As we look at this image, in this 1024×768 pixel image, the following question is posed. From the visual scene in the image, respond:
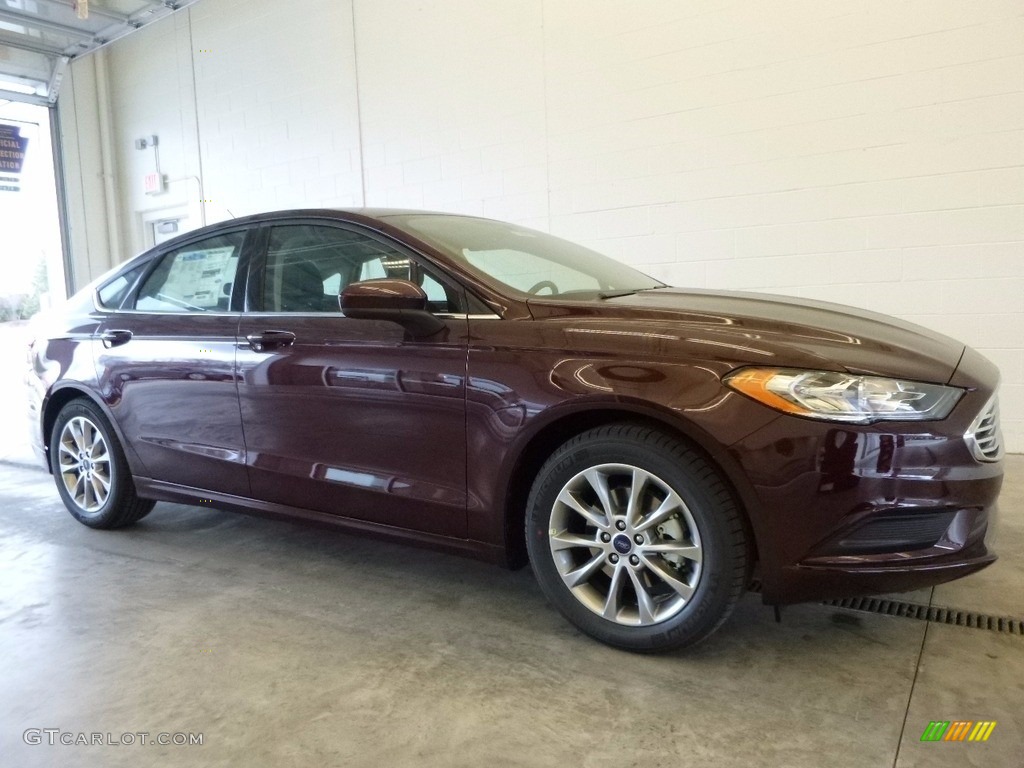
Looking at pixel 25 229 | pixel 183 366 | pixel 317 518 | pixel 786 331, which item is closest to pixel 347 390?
pixel 317 518

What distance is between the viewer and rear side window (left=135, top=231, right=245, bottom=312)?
2947 millimetres

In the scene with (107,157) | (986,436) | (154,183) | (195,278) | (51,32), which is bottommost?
(986,436)

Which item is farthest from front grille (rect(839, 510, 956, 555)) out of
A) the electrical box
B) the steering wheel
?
the electrical box

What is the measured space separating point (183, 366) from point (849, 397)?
7.78 ft

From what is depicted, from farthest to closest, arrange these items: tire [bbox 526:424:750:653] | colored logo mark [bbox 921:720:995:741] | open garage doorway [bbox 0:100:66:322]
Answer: open garage doorway [bbox 0:100:66:322]
tire [bbox 526:424:750:653]
colored logo mark [bbox 921:720:995:741]

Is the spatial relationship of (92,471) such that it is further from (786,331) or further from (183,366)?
(786,331)

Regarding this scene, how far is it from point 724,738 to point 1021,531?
204cm

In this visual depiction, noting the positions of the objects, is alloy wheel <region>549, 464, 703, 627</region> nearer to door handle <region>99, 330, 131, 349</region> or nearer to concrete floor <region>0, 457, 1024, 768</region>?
concrete floor <region>0, 457, 1024, 768</region>

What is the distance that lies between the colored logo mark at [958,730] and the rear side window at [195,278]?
2.60 m

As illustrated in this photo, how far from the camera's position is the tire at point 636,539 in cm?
191

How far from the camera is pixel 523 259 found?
9.18 ft

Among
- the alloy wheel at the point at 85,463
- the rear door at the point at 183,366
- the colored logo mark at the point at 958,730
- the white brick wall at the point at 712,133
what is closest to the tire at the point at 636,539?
the colored logo mark at the point at 958,730

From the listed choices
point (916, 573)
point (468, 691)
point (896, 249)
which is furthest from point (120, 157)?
point (916, 573)

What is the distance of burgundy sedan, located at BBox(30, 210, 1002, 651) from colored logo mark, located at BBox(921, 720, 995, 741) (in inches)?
12.3
